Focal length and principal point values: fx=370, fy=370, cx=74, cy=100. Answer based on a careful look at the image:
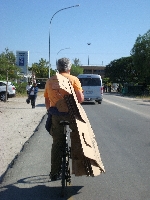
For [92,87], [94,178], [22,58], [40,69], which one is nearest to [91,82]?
[92,87]

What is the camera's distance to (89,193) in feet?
17.4

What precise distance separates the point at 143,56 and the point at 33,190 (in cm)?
6636

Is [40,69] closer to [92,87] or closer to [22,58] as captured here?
[22,58]

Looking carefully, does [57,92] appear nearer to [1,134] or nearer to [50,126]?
[50,126]

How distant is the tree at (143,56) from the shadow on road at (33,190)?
6352cm

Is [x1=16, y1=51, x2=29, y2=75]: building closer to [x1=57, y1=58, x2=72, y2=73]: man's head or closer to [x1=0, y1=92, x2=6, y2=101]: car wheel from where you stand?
[x1=0, y1=92, x2=6, y2=101]: car wheel

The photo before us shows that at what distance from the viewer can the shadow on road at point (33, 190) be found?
16.8ft

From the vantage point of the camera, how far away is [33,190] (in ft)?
17.8

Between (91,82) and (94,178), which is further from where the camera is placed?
(91,82)

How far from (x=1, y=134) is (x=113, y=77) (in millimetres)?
86604

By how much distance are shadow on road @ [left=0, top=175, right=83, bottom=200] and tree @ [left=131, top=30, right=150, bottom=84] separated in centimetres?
6352

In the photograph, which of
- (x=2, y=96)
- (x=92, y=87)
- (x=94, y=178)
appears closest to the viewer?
(x=94, y=178)

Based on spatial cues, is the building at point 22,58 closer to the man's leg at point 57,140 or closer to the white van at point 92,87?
the white van at point 92,87

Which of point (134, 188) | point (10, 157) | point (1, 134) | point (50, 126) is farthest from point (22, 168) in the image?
point (1, 134)
